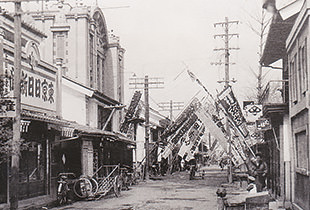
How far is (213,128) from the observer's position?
33.1 metres

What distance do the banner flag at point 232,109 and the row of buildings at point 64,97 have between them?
6397 mm

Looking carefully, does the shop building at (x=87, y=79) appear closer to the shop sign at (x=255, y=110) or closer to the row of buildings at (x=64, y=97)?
the row of buildings at (x=64, y=97)

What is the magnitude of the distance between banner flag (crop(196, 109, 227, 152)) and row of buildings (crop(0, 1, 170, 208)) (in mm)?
5658

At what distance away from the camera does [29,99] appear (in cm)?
1848

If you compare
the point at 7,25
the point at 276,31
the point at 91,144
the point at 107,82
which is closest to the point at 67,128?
the point at 7,25

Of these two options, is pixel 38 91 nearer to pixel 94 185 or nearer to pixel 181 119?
pixel 94 185

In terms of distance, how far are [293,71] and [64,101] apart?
657 inches

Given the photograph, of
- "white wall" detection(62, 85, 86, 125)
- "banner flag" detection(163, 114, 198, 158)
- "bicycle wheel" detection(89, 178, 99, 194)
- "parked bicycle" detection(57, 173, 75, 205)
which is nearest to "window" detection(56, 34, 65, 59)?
"white wall" detection(62, 85, 86, 125)

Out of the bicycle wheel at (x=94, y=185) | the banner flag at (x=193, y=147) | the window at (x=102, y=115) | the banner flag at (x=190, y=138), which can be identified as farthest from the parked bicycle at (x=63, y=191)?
the banner flag at (x=190, y=138)

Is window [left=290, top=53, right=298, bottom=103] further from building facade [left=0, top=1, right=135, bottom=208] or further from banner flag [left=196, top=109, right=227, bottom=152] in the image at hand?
banner flag [left=196, top=109, right=227, bottom=152]

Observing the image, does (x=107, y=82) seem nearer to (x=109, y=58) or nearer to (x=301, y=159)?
(x=109, y=58)

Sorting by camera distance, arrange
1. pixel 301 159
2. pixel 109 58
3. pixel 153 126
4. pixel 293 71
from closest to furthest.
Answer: pixel 301 159
pixel 293 71
pixel 109 58
pixel 153 126

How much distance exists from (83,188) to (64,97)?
8.48 metres

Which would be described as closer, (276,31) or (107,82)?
(276,31)
